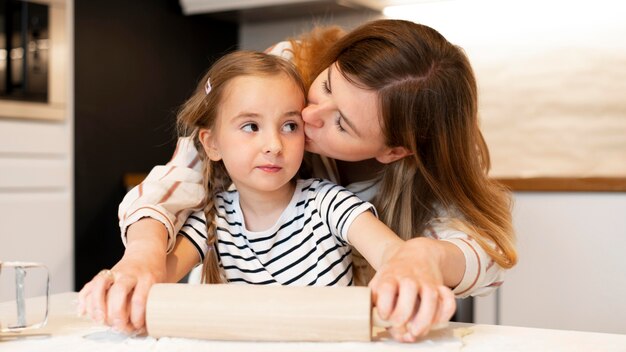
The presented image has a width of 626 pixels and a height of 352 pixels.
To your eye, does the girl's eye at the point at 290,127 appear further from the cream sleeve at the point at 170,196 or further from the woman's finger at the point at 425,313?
the woman's finger at the point at 425,313

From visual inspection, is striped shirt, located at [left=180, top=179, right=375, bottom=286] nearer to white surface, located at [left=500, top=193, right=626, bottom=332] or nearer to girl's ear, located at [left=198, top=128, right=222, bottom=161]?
girl's ear, located at [left=198, top=128, right=222, bottom=161]

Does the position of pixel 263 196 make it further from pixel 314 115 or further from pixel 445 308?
pixel 445 308

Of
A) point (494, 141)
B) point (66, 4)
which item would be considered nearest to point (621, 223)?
point (494, 141)

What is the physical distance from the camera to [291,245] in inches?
46.0

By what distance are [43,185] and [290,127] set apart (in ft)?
4.78

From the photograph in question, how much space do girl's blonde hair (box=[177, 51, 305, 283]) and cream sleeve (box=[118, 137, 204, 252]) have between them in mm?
24

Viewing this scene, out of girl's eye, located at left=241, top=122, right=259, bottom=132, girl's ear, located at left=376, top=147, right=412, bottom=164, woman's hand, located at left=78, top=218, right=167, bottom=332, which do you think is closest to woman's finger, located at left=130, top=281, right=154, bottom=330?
woman's hand, located at left=78, top=218, right=167, bottom=332

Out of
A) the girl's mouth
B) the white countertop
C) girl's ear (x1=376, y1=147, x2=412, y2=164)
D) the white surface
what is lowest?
the white surface

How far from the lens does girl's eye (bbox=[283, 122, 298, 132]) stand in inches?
44.3

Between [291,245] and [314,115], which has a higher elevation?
[314,115]

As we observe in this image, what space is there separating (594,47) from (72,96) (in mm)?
1667

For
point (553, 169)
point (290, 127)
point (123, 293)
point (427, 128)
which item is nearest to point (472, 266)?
point (427, 128)

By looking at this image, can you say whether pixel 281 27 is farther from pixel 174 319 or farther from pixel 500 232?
pixel 174 319

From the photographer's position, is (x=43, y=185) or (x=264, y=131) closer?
(x=264, y=131)
